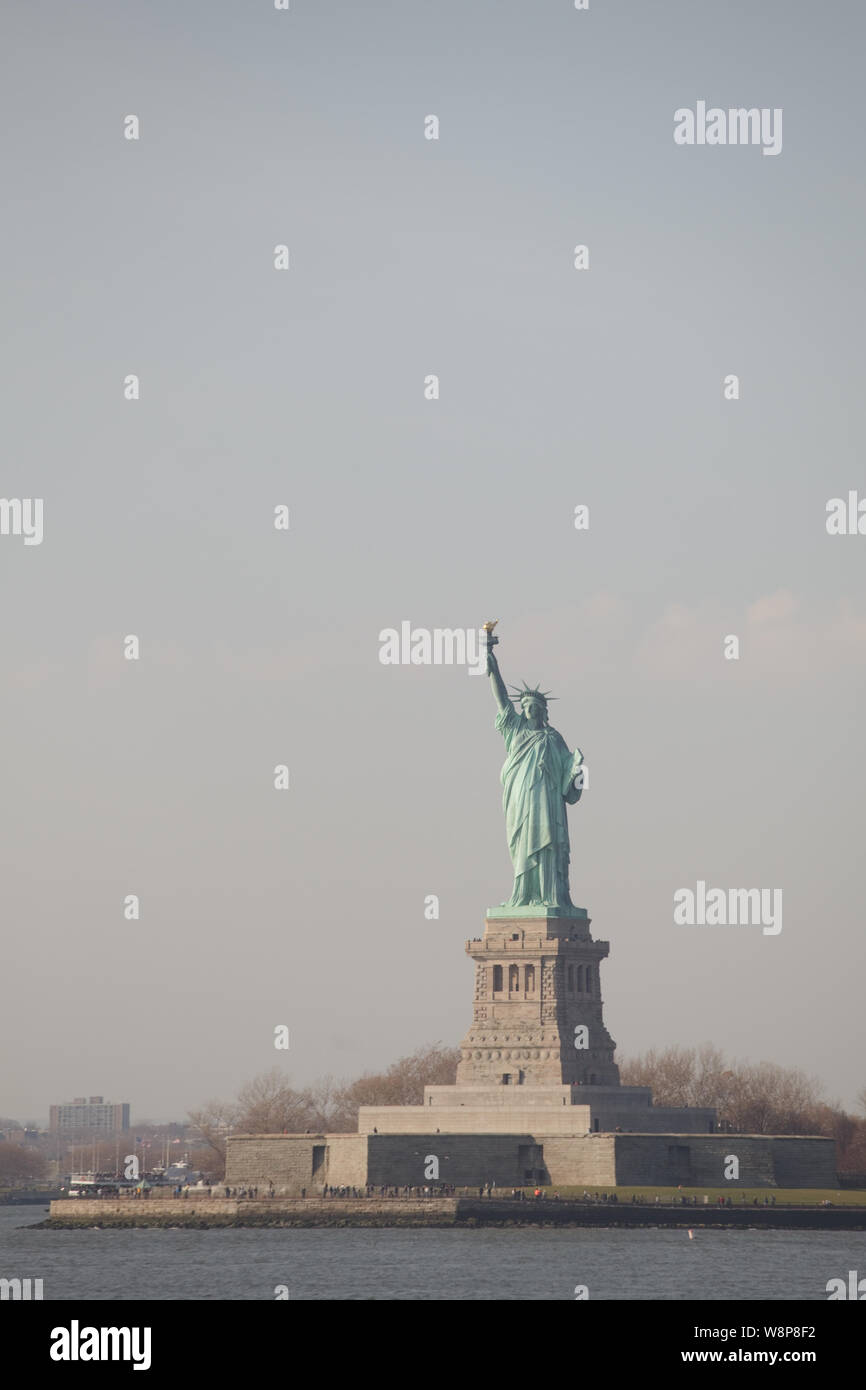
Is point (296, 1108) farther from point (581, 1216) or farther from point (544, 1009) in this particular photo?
point (581, 1216)

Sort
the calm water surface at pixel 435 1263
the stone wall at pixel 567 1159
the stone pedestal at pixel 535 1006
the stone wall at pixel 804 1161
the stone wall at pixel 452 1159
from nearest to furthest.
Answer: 1. the calm water surface at pixel 435 1263
2. the stone wall at pixel 567 1159
3. the stone wall at pixel 452 1159
4. the stone wall at pixel 804 1161
5. the stone pedestal at pixel 535 1006

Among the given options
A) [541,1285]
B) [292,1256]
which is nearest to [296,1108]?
[292,1256]

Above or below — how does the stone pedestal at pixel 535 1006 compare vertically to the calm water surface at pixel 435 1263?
above

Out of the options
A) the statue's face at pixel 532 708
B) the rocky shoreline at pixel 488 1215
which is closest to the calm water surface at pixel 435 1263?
the rocky shoreline at pixel 488 1215

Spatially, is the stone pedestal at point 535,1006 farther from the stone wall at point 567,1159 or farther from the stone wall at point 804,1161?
the stone wall at point 804,1161

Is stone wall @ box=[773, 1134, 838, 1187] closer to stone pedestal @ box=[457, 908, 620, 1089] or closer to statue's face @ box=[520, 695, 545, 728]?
stone pedestal @ box=[457, 908, 620, 1089]

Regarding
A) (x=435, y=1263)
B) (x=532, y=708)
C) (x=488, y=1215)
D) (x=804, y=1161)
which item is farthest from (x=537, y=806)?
(x=435, y=1263)

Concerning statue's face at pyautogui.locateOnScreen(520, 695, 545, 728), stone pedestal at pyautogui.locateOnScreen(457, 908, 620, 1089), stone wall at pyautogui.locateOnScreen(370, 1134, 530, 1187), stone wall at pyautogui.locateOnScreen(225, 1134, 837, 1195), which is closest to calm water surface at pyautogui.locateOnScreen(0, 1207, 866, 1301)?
stone wall at pyautogui.locateOnScreen(370, 1134, 530, 1187)
